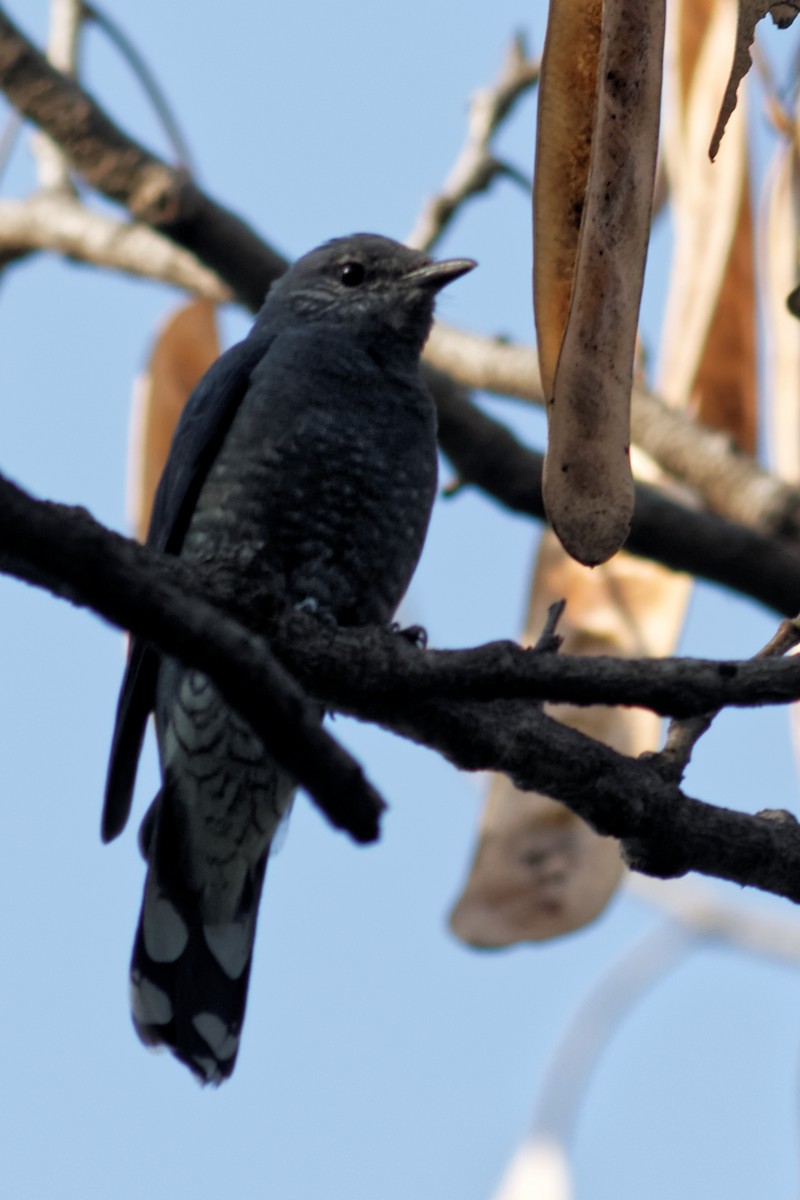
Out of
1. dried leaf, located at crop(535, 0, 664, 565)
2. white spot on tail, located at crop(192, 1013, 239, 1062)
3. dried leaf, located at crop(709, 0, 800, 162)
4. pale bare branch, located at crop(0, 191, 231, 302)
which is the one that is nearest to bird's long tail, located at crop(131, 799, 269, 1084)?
white spot on tail, located at crop(192, 1013, 239, 1062)

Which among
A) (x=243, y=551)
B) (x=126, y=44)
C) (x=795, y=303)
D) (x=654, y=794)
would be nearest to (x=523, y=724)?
(x=654, y=794)

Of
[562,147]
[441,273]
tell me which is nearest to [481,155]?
[441,273]

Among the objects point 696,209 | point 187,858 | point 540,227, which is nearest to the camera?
point 540,227

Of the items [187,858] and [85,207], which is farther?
[85,207]

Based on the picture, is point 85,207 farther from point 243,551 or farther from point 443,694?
point 443,694

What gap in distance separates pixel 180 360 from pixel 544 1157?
2.93 meters

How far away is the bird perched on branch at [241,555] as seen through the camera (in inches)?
158

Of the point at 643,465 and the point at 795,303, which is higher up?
the point at 643,465

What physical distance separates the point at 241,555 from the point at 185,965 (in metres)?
1.12

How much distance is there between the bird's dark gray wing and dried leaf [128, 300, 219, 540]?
0.37m

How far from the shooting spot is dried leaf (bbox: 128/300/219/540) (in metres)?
4.83

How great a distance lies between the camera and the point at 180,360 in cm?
526

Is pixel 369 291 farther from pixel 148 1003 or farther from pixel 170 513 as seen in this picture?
pixel 148 1003

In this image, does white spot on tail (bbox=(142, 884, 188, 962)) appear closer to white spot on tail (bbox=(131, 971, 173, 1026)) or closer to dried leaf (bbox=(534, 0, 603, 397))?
white spot on tail (bbox=(131, 971, 173, 1026))
